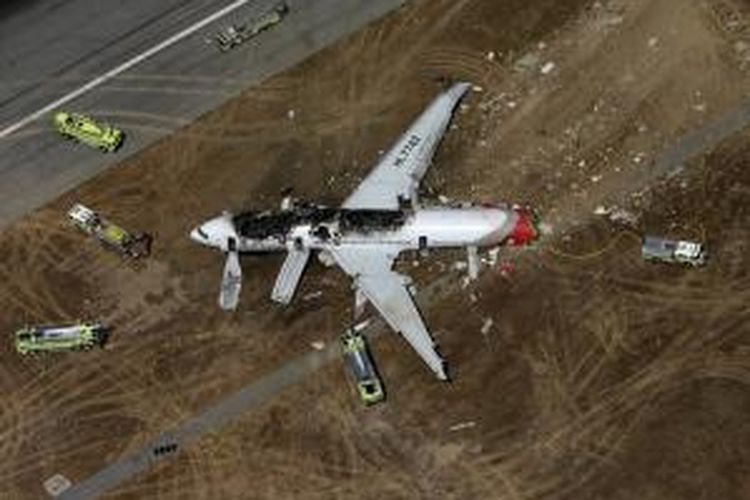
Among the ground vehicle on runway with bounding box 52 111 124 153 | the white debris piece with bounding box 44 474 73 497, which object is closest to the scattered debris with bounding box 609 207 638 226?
the ground vehicle on runway with bounding box 52 111 124 153

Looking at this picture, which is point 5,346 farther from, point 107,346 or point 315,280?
point 315,280

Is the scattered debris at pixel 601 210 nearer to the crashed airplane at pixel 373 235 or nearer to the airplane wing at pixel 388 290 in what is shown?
the crashed airplane at pixel 373 235

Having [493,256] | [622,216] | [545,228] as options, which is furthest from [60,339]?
[622,216]

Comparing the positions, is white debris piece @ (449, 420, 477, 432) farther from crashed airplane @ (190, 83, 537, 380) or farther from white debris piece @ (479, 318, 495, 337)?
white debris piece @ (479, 318, 495, 337)

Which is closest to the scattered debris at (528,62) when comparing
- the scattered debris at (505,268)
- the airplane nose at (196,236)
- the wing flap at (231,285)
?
the scattered debris at (505,268)

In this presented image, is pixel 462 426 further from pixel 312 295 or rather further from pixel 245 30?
pixel 245 30
